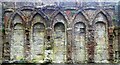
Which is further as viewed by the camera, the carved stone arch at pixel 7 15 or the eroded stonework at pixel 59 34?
the carved stone arch at pixel 7 15

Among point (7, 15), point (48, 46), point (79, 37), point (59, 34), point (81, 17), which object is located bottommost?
point (48, 46)

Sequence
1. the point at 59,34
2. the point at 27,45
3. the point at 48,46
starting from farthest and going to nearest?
1. the point at 59,34
2. the point at 27,45
3. the point at 48,46

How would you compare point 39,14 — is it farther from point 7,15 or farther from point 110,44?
point 110,44

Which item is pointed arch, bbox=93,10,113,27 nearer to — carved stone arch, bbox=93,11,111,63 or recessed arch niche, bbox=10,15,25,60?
carved stone arch, bbox=93,11,111,63

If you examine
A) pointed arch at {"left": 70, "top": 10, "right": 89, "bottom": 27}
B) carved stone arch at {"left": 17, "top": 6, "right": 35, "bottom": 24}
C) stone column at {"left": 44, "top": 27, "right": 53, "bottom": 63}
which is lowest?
stone column at {"left": 44, "top": 27, "right": 53, "bottom": 63}

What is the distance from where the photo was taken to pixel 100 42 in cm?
1441

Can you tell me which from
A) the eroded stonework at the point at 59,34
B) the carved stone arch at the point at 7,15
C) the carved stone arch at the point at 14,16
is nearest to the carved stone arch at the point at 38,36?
the eroded stonework at the point at 59,34

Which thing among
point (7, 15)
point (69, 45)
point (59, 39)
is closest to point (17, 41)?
point (7, 15)

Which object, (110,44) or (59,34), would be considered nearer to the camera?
(110,44)

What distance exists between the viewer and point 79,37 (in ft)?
47.3

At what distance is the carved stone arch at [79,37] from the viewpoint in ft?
47.2

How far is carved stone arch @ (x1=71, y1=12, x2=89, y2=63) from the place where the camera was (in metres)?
14.4

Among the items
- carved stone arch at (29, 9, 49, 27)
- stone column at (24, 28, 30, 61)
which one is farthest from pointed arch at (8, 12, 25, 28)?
stone column at (24, 28, 30, 61)

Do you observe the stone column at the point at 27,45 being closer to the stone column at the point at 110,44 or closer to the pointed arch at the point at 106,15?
the pointed arch at the point at 106,15
